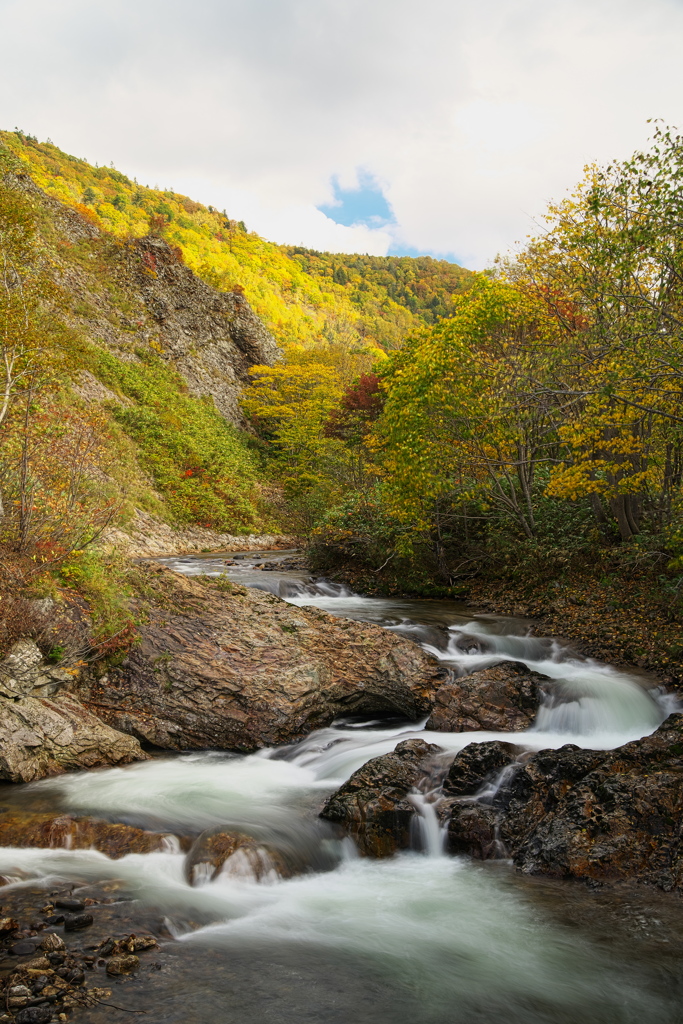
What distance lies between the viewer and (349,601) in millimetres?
15430

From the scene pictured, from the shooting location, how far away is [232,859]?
5637 mm

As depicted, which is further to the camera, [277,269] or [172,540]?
[277,269]

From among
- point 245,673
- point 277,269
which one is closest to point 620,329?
point 245,673

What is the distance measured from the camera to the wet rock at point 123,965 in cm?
385

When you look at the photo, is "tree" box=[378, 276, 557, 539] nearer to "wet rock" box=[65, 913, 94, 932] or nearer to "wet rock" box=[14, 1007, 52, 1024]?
"wet rock" box=[65, 913, 94, 932]

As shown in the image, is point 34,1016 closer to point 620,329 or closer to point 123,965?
point 123,965

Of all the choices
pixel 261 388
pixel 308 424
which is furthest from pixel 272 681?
pixel 261 388

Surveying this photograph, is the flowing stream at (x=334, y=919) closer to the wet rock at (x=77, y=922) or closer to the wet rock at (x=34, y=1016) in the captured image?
the wet rock at (x=34, y=1016)

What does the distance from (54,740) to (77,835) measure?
162 cm

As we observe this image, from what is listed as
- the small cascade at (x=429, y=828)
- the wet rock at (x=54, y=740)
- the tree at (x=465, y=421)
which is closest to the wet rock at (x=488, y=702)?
the small cascade at (x=429, y=828)

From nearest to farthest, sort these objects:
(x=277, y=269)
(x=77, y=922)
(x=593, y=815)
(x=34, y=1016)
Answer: (x=34, y=1016), (x=77, y=922), (x=593, y=815), (x=277, y=269)

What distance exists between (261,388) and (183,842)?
111ft

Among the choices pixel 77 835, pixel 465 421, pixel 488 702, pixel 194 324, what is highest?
pixel 194 324

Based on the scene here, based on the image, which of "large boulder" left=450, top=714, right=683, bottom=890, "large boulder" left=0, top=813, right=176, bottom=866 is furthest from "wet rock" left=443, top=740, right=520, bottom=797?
"large boulder" left=0, top=813, right=176, bottom=866
